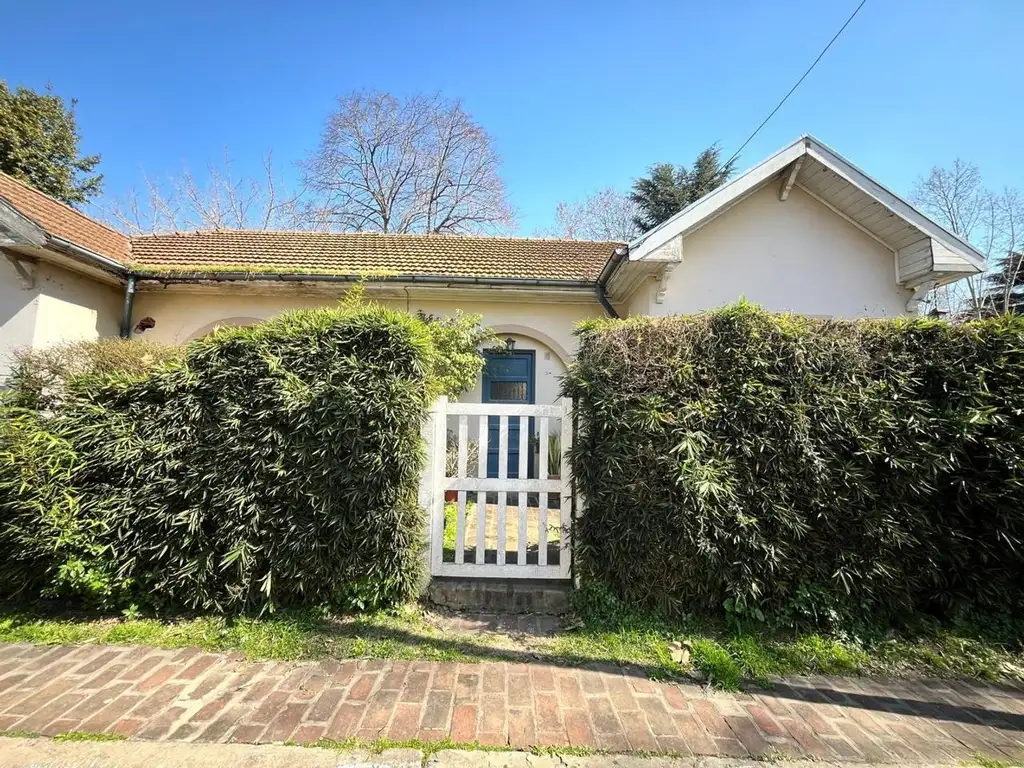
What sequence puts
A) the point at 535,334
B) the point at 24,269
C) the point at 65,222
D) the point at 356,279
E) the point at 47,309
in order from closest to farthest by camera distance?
the point at 24,269
the point at 47,309
the point at 356,279
the point at 65,222
the point at 535,334

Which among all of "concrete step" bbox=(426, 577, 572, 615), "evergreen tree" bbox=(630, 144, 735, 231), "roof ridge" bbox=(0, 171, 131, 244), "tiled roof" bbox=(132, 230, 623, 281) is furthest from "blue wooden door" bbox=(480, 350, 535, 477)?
"evergreen tree" bbox=(630, 144, 735, 231)

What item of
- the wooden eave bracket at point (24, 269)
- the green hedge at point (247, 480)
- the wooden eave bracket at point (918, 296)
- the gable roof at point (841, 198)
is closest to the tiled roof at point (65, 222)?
the wooden eave bracket at point (24, 269)

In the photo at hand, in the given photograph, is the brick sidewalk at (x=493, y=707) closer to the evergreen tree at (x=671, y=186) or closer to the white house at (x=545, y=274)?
the white house at (x=545, y=274)

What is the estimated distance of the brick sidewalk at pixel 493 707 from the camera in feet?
8.32

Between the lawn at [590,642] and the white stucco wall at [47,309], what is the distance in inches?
184

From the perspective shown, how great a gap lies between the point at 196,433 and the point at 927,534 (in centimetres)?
594

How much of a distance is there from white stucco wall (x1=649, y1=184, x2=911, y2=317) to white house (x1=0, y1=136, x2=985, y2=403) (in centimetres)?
2

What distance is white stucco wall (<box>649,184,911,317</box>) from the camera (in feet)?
24.3

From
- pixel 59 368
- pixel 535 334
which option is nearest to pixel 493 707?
pixel 59 368

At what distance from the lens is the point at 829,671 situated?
3271mm

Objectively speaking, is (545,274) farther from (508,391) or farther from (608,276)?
(508,391)

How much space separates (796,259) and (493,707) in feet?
25.7

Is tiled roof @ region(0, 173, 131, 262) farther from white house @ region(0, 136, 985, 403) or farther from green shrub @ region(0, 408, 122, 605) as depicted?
green shrub @ region(0, 408, 122, 605)

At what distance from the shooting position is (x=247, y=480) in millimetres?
3672
